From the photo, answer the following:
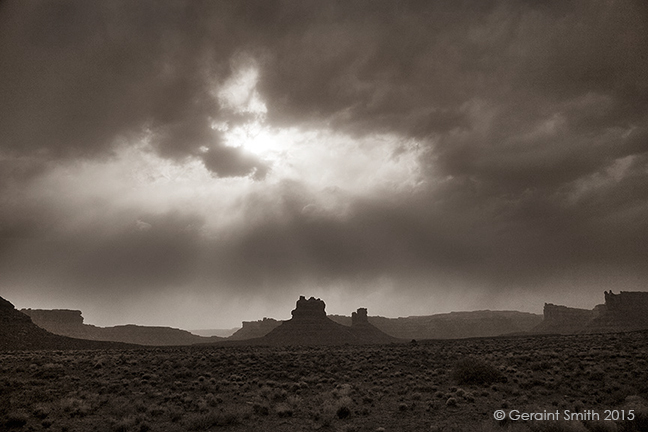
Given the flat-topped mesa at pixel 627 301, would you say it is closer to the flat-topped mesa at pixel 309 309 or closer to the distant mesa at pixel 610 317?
the distant mesa at pixel 610 317

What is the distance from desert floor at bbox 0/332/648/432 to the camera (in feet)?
56.3

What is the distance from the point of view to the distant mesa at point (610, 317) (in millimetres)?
145712

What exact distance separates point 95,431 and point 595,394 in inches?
1019

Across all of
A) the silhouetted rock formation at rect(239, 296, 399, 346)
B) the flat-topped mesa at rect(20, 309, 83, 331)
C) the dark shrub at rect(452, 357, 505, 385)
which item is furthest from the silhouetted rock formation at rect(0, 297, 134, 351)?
the flat-topped mesa at rect(20, 309, 83, 331)

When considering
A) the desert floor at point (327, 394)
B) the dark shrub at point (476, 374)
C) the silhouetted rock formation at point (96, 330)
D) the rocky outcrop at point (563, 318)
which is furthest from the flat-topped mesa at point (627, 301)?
the silhouetted rock formation at point (96, 330)

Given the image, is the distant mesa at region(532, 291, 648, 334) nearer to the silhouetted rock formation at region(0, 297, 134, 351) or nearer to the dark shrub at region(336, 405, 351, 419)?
the dark shrub at region(336, 405, 351, 419)

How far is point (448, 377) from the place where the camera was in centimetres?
2739

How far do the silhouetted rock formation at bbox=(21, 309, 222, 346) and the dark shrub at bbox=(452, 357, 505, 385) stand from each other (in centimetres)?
19012

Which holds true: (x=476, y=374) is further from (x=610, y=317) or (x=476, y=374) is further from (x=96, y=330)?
(x=96, y=330)

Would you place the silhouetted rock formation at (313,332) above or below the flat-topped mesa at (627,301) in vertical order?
below

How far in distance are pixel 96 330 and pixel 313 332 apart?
124540mm

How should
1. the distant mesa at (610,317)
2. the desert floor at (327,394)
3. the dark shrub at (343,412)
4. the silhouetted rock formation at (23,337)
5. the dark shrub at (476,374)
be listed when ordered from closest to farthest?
the desert floor at (327,394)
the dark shrub at (343,412)
the dark shrub at (476,374)
the silhouetted rock formation at (23,337)
the distant mesa at (610,317)

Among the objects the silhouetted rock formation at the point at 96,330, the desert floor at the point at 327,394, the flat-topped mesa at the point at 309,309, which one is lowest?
the silhouetted rock formation at the point at 96,330

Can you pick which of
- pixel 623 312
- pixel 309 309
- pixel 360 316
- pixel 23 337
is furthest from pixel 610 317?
pixel 23 337
